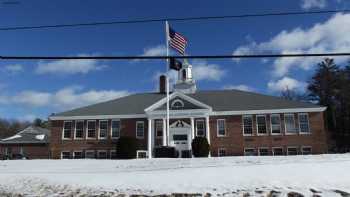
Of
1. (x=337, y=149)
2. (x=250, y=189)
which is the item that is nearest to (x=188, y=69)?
(x=337, y=149)

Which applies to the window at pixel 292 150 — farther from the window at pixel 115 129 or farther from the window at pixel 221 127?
the window at pixel 115 129

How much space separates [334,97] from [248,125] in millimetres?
33126

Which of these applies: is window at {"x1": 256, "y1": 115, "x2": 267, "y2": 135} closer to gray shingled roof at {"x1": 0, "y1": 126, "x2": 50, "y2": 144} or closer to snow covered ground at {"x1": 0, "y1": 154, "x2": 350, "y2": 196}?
snow covered ground at {"x1": 0, "y1": 154, "x2": 350, "y2": 196}

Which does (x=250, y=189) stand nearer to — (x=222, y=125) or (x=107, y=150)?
(x=222, y=125)

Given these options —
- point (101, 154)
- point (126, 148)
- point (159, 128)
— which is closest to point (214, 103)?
point (159, 128)

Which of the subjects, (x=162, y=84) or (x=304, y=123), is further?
(x=162, y=84)

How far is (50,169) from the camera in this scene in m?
22.7

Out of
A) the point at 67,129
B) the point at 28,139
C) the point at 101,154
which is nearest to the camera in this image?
the point at 101,154

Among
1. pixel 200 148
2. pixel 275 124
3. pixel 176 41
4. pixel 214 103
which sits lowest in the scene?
pixel 200 148

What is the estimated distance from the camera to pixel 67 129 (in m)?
38.5

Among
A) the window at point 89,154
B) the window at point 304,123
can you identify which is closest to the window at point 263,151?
the window at point 304,123

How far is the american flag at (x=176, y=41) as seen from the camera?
29.5 metres

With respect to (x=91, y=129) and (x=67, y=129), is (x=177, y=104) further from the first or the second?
(x=67, y=129)

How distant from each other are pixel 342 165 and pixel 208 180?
7.87 m
